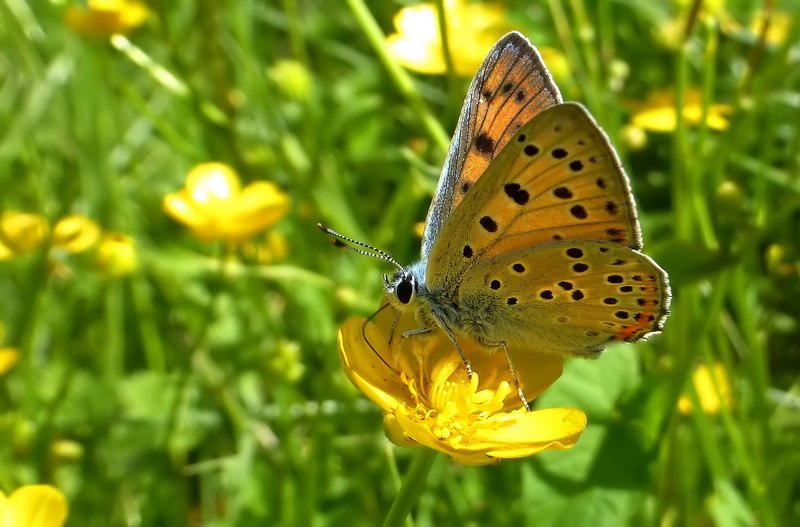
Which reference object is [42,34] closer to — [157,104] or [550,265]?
[157,104]

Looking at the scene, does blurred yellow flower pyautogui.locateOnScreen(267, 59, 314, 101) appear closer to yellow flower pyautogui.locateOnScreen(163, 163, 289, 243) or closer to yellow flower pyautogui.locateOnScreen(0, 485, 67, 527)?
yellow flower pyautogui.locateOnScreen(163, 163, 289, 243)

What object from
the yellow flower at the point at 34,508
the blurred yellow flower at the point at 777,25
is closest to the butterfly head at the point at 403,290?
the yellow flower at the point at 34,508

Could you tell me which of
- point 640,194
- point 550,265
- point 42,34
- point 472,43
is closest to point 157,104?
point 42,34

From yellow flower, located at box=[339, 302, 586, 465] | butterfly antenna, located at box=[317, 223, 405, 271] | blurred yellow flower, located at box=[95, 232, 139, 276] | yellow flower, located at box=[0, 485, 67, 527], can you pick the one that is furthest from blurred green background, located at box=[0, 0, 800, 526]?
yellow flower, located at box=[0, 485, 67, 527]

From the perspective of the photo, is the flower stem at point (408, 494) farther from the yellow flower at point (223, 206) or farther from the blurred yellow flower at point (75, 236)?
the blurred yellow flower at point (75, 236)

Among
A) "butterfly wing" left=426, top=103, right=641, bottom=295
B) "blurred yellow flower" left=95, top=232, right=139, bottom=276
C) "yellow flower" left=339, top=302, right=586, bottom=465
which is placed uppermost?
"butterfly wing" left=426, top=103, right=641, bottom=295

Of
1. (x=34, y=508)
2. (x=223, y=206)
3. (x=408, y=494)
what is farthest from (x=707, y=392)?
(x=34, y=508)
